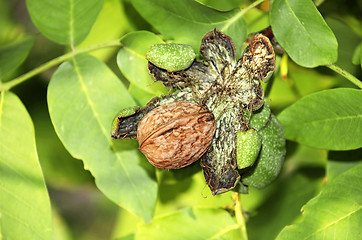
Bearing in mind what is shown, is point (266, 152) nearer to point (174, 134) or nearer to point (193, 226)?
point (174, 134)

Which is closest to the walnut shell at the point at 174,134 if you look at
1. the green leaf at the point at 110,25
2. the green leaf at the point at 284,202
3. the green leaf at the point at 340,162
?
the green leaf at the point at 340,162

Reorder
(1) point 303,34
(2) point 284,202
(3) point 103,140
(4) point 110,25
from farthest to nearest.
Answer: (4) point 110,25 < (2) point 284,202 < (3) point 103,140 < (1) point 303,34

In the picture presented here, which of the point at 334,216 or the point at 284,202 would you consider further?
the point at 284,202

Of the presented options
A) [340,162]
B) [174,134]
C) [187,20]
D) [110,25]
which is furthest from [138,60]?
[340,162]

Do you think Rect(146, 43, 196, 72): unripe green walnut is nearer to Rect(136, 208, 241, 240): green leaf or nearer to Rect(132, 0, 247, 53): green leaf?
Rect(132, 0, 247, 53): green leaf

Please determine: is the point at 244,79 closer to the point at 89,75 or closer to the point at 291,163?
the point at 89,75

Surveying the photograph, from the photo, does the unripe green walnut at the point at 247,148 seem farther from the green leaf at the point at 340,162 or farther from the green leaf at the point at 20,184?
the green leaf at the point at 20,184
